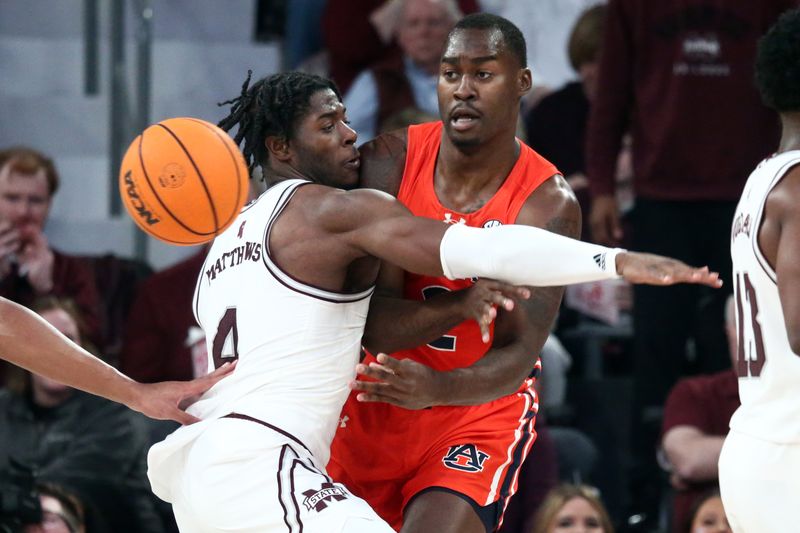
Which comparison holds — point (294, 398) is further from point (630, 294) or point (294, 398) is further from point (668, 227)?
point (630, 294)

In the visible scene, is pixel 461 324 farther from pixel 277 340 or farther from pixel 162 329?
pixel 162 329

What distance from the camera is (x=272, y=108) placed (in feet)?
16.3

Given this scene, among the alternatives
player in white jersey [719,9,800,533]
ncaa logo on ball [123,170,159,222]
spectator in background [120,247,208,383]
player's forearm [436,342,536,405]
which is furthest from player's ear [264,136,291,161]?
spectator in background [120,247,208,383]

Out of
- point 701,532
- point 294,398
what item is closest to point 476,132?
point 294,398

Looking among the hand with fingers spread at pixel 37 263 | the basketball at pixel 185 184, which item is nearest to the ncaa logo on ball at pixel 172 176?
the basketball at pixel 185 184

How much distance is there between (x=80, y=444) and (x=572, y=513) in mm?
2336

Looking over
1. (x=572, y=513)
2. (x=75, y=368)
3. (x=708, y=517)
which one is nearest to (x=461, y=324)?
(x=75, y=368)

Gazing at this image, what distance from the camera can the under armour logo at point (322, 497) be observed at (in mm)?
4375

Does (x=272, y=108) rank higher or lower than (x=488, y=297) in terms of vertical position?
higher

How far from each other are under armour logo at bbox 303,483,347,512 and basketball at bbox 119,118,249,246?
95 centimetres

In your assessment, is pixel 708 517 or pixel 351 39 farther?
pixel 351 39

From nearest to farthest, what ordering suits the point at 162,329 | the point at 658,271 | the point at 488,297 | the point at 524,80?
1. the point at 658,271
2. the point at 488,297
3. the point at 524,80
4. the point at 162,329

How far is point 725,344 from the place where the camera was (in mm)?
7867

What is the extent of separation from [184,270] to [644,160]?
99.1 inches
